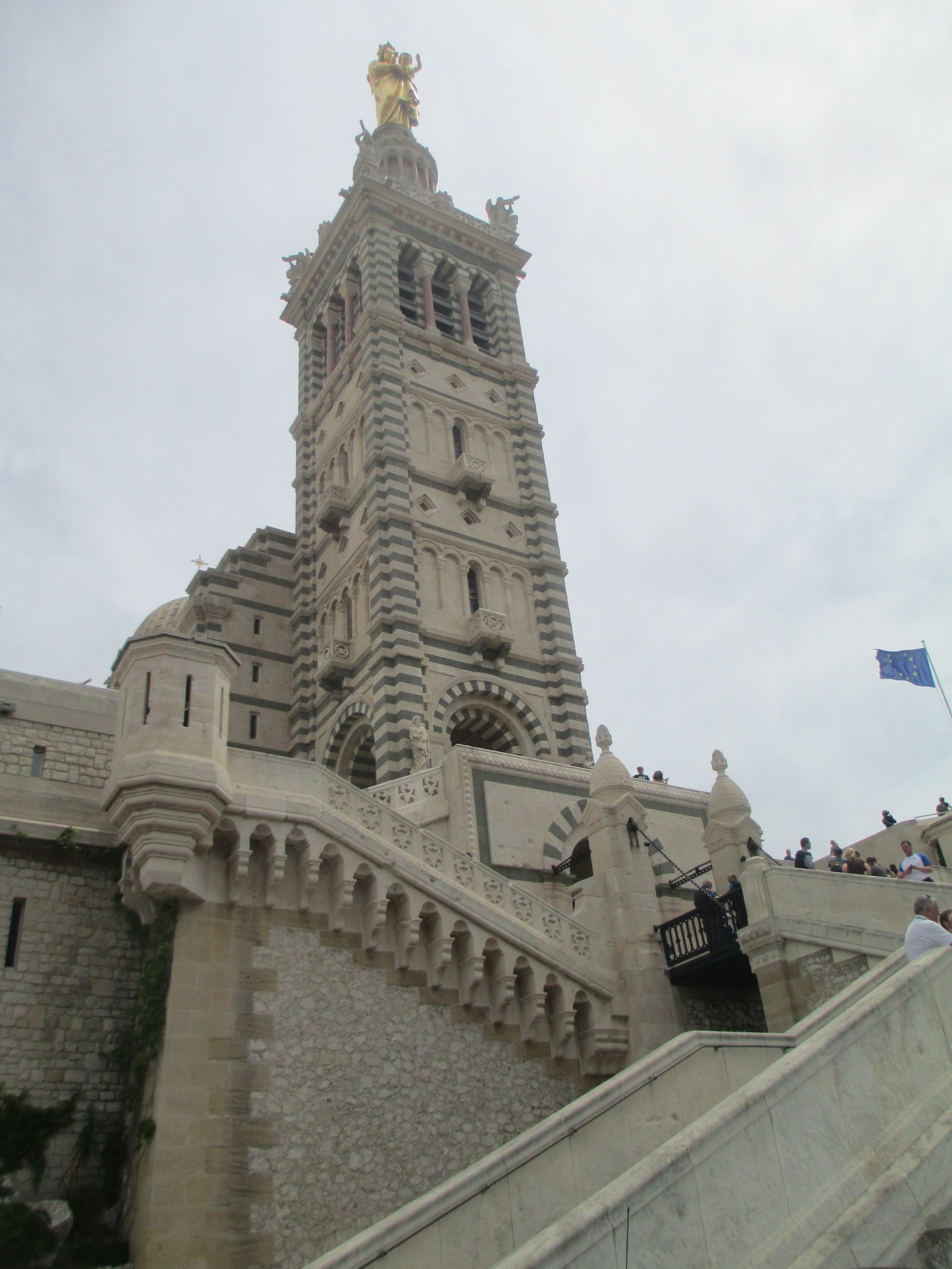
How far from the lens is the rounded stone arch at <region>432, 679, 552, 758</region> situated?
29203 millimetres

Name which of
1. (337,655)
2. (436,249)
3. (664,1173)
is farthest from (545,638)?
(664,1173)

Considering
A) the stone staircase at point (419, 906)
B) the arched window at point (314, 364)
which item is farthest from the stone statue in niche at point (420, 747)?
the arched window at point (314, 364)

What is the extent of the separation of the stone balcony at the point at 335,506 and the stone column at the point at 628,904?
16878mm

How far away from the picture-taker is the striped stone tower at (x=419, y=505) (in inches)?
1174

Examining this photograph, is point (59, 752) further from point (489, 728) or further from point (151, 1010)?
point (489, 728)

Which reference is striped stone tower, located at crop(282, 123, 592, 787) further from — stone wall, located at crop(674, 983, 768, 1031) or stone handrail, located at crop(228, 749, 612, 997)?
stone wall, located at crop(674, 983, 768, 1031)

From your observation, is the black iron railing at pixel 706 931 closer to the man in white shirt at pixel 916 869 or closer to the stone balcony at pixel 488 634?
the man in white shirt at pixel 916 869

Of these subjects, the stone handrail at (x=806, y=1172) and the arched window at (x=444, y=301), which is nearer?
the stone handrail at (x=806, y=1172)

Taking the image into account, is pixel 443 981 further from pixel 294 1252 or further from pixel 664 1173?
pixel 664 1173

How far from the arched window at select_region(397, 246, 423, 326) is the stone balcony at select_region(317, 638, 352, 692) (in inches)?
509

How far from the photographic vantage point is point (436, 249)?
39531 millimetres

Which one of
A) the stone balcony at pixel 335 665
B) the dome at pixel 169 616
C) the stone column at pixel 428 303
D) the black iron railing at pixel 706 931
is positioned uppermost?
the stone column at pixel 428 303

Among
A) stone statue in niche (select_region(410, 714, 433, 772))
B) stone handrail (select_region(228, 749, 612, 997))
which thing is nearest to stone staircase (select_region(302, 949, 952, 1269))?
stone handrail (select_region(228, 749, 612, 997))

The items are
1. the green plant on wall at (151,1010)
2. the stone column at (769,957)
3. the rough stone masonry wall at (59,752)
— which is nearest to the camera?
the green plant on wall at (151,1010)
